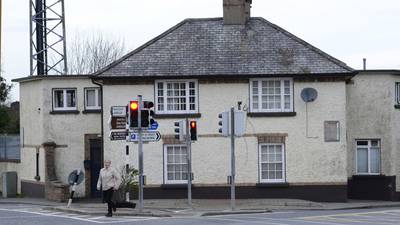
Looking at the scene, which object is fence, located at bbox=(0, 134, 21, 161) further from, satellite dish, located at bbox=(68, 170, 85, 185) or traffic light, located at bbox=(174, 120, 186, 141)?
traffic light, located at bbox=(174, 120, 186, 141)

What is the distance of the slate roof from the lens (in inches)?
1212

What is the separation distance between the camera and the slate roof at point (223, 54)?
30781 millimetres

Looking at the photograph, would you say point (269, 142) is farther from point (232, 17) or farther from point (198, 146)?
point (232, 17)

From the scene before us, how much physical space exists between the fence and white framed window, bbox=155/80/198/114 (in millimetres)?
11504

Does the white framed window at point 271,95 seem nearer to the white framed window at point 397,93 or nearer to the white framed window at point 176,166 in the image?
the white framed window at point 176,166

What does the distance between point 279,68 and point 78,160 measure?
10.4m

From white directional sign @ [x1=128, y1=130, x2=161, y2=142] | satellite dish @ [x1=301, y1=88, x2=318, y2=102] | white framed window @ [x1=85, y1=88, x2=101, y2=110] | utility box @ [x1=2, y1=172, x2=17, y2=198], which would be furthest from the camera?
utility box @ [x1=2, y1=172, x2=17, y2=198]

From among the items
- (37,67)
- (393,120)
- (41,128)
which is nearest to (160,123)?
(41,128)

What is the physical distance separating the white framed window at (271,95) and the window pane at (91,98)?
7.97m

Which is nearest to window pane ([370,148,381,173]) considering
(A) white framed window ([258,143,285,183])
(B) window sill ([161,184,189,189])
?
(A) white framed window ([258,143,285,183])

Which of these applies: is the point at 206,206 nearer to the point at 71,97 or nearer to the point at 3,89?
the point at 71,97

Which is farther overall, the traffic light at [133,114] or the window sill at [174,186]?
the window sill at [174,186]

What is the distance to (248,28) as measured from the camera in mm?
32875

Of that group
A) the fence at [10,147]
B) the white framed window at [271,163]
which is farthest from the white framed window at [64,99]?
the white framed window at [271,163]
